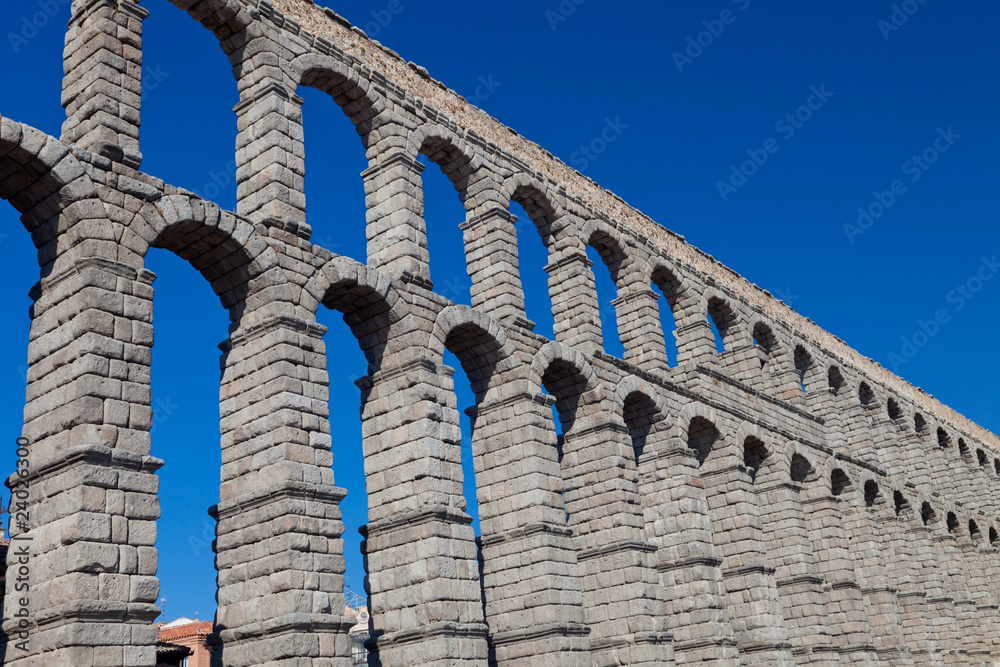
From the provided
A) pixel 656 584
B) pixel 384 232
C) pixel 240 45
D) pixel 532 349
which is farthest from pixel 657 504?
pixel 240 45

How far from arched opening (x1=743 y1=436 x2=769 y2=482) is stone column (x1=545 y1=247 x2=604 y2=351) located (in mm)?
6689

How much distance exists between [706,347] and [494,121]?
8.66 meters

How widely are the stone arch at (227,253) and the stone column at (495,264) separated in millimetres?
5730

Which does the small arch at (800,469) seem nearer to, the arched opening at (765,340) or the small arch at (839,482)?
the small arch at (839,482)

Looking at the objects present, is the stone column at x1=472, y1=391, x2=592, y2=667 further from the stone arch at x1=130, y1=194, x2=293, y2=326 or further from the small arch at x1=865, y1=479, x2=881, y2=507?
the small arch at x1=865, y1=479, x2=881, y2=507

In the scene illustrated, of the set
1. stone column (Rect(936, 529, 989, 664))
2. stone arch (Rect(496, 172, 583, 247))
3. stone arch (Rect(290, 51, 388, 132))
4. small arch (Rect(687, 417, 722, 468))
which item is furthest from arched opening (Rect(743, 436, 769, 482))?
stone column (Rect(936, 529, 989, 664))

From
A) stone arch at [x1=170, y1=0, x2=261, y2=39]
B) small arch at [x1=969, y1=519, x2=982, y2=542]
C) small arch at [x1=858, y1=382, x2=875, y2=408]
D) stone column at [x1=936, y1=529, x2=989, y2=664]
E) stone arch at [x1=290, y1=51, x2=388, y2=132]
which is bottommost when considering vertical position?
stone column at [x1=936, y1=529, x2=989, y2=664]

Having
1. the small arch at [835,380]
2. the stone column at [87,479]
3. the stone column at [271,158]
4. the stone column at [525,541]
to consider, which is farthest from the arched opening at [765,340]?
the stone column at [87,479]

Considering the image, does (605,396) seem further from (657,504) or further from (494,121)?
(494,121)

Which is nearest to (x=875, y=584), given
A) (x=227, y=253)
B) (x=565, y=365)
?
(x=565, y=365)

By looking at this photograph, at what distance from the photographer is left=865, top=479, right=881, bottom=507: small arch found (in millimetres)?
31953

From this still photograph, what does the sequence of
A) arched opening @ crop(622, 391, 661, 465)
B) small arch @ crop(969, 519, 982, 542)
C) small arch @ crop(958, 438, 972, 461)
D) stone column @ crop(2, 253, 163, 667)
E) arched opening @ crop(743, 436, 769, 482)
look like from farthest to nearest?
small arch @ crop(958, 438, 972, 461)
small arch @ crop(969, 519, 982, 542)
arched opening @ crop(743, 436, 769, 482)
arched opening @ crop(622, 391, 661, 465)
stone column @ crop(2, 253, 163, 667)

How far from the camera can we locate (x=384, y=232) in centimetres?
1838

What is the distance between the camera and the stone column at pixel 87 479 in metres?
10.7
